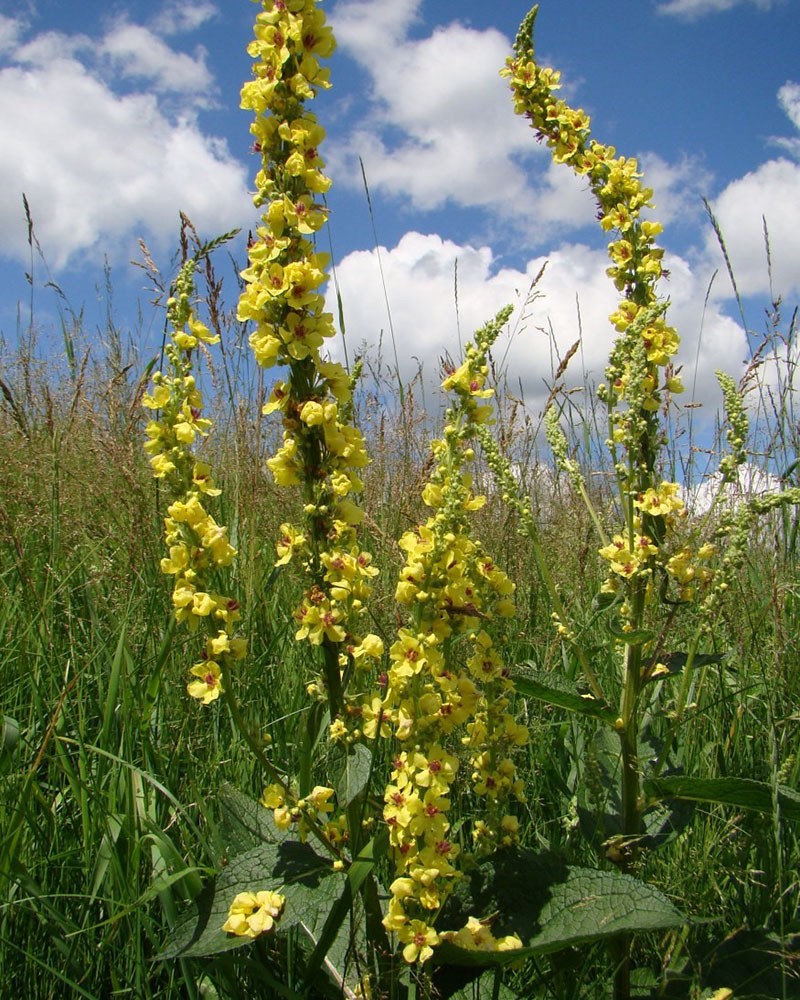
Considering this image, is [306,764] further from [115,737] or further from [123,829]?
[115,737]

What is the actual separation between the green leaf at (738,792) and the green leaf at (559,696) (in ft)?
0.60

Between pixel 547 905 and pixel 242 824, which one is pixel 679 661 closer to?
pixel 547 905

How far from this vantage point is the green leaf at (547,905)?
1249 millimetres

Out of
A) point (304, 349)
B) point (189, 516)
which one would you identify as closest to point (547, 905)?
point (189, 516)

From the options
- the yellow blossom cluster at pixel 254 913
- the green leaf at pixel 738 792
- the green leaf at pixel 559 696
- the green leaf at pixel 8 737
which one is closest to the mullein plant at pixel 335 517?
the yellow blossom cluster at pixel 254 913

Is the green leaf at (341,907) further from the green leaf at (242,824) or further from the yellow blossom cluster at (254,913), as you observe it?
the green leaf at (242,824)

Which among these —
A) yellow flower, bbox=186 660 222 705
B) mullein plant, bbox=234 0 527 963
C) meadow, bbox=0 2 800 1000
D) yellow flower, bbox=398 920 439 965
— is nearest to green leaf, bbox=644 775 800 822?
meadow, bbox=0 2 800 1000

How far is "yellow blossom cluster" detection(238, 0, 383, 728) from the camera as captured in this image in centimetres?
140

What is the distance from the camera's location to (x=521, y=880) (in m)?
1.48

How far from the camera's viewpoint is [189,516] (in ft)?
4.89

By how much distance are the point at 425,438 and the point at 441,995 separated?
363 cm

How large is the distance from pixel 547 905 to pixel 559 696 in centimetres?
46

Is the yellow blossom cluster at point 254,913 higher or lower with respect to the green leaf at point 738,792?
lower

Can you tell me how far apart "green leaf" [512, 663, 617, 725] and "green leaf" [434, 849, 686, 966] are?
337 mm
